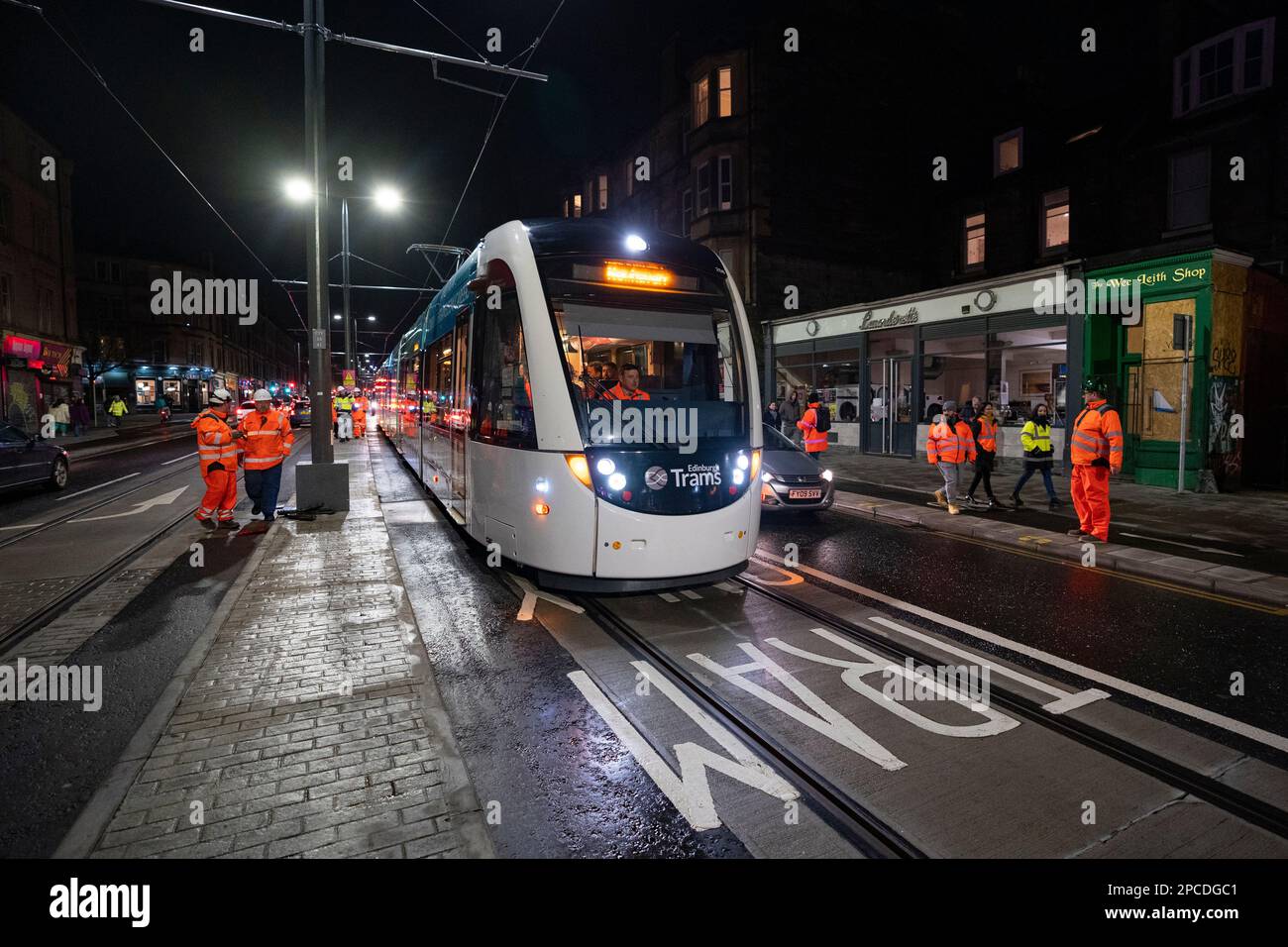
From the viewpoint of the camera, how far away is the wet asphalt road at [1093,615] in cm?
445

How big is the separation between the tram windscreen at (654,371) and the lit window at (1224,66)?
787 inches

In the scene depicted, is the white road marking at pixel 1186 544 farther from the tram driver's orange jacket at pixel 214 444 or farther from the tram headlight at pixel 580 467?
the tram driver's orange jacket at pixel 214 444

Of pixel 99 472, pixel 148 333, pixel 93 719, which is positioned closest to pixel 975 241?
pixel 93 719

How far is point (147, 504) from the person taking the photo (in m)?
11.5

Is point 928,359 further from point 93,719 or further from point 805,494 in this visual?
point 93,719

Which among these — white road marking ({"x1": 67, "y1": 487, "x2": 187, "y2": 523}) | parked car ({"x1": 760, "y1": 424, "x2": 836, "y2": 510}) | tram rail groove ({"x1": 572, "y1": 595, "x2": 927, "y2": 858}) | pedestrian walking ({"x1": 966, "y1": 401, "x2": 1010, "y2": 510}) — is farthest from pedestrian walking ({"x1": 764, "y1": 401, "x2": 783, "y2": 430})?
white road marking ({"x1": 67, "y1": 487, "x2": 187, "y2": 523})

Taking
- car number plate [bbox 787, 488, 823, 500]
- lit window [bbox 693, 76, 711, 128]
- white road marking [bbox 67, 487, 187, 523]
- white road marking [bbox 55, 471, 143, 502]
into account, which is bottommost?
white road marking [bbox 67, 487, 187, 523]

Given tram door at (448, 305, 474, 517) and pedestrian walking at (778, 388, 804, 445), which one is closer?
tram door at (448, 305, 474, 517)

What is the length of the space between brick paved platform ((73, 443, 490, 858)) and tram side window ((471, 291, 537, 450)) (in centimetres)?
180

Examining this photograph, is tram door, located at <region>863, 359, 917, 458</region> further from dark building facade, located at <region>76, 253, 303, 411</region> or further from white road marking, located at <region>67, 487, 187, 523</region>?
dark building facade, located at <region>76, 253, 303, 411</region>

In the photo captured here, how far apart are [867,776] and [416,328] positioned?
13372mm

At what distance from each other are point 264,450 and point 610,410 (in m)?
6.27

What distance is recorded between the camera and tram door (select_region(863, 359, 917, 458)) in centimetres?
2109
